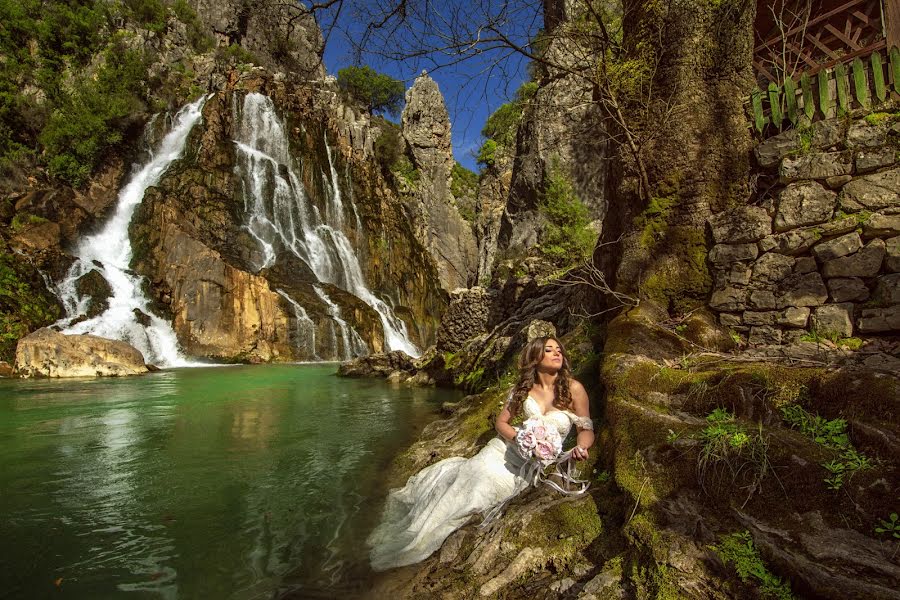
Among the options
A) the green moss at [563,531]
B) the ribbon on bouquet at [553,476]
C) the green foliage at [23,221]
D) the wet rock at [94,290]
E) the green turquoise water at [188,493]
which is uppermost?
the green foliage at [23,221]

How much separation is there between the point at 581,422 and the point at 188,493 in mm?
4055

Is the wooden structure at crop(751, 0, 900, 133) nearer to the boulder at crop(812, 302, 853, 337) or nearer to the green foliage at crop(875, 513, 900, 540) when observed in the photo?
the boulder at crop(812, 302, 853, 337)

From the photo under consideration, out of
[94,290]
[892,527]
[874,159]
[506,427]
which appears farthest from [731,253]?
[94,290]

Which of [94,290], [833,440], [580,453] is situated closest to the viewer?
[833,440]

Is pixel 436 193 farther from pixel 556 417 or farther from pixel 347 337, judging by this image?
pixel 556 417

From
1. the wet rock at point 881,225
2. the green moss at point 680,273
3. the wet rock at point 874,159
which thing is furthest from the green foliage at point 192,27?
the wet rock at point 881,225

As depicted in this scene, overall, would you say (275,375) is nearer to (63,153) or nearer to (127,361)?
(127,361)

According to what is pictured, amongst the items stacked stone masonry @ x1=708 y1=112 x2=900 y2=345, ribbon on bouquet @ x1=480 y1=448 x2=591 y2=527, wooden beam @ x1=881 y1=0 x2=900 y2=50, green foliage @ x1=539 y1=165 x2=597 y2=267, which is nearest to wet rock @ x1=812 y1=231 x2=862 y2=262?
stacked stone masonry @ x1=708 y1=112 x2=900 y2=345

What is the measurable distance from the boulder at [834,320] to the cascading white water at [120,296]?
21.5 metres

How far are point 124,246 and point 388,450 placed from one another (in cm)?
2282

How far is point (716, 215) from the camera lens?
5.46 m

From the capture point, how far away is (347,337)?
22.8 meters

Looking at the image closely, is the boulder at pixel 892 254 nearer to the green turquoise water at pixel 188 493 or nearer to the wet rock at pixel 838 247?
the wet rock at pixel 838 247

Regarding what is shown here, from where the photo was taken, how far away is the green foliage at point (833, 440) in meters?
2.25
